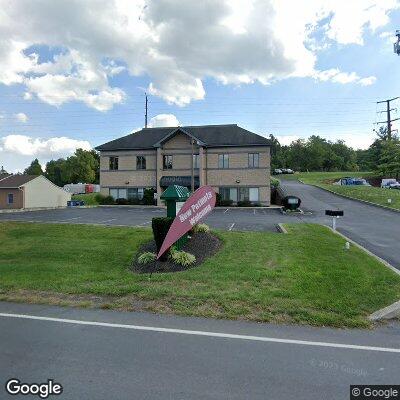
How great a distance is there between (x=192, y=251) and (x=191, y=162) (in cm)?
2736

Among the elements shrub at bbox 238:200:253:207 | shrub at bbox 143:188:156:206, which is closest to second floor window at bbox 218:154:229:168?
shrub at bbox 238:200:253:207

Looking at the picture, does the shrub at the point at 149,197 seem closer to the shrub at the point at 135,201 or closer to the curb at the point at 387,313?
the shrub at the point at 135,201

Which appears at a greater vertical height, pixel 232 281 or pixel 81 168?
pixel 81 168

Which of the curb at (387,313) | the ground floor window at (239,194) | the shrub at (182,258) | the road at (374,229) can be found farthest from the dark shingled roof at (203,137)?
the curb at (387,313)

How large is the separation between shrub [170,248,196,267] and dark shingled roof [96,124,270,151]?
93.8 feet

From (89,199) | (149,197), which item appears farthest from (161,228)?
(89,199)

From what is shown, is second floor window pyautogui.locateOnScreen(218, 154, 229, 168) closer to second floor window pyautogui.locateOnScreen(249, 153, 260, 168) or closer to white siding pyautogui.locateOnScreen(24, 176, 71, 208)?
second floor window pyautogui.locateOnScreen(249, 153, 260, 168)

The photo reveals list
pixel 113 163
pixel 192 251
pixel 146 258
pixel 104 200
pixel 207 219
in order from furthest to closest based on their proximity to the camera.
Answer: pixel 113 163, pixel 104 200, pixel 207 219, pixel 192 251, pixel 146 258

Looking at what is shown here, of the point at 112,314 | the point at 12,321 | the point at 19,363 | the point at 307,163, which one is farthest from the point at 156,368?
the point at 307,163

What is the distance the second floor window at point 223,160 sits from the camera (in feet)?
124

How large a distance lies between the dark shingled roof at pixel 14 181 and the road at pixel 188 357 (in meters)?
40.7

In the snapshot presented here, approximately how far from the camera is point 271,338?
5.19 m

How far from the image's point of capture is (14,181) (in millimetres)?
43094

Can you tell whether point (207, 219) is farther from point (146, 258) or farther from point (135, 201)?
point (135, 201)
